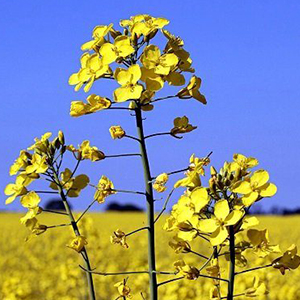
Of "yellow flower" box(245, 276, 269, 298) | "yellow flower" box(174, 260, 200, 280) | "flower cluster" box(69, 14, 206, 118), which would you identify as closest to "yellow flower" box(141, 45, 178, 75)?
"flower cluster" box(69, 14, 206, 118)

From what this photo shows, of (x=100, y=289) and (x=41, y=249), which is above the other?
(x=41, y=249)

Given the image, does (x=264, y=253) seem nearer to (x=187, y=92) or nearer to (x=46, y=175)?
(x=187, y=92)

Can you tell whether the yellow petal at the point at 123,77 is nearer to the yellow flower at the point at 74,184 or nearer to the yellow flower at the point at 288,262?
the yellow flower at the point at 74,184

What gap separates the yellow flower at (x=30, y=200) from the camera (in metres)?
3.13

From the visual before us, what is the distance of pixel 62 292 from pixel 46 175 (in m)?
5.19

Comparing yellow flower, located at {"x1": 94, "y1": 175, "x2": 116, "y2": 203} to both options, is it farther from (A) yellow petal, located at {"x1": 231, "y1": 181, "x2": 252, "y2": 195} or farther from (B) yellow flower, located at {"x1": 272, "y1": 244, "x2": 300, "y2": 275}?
(B) yellow flower, located at {"x1": 272, "y1": 244, "x2": 300, "y2": 275}

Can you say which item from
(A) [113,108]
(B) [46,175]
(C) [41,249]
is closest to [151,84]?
(A) [113,108]

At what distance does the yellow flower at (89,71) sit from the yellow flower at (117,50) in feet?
0.10

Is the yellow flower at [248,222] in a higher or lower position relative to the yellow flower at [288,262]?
higher

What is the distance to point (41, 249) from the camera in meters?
16.4

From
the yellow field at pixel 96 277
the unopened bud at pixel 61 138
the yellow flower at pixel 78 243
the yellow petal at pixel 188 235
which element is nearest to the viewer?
the yellow petal at pixel 188 235

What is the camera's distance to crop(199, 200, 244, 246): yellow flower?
2533 millimetres

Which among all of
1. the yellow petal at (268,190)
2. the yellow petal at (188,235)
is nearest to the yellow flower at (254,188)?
the yellow petal at (268,190)

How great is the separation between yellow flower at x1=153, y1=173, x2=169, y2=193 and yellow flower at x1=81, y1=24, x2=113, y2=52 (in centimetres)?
53
